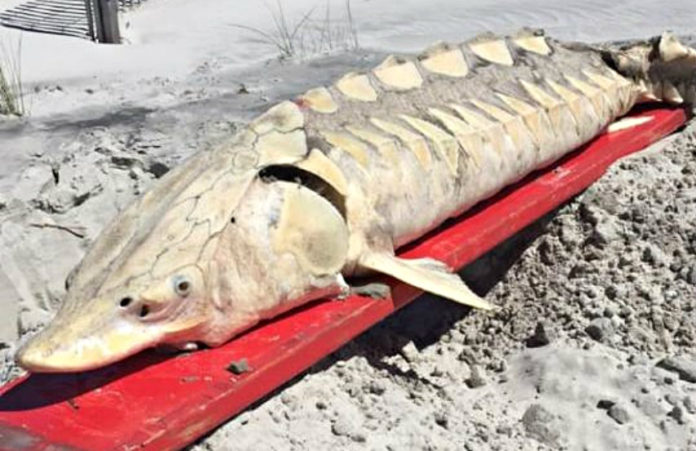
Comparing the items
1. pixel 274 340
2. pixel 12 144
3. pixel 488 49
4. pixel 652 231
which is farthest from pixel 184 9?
pixel 274 340

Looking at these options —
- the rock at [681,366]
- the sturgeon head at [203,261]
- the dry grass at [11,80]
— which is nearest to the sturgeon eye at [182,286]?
the sturgeon head at [203,261]

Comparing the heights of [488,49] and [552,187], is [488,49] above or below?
above

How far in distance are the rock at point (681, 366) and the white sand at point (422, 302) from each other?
0.12 ft

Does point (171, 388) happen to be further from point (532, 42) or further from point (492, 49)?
point (532, 42)

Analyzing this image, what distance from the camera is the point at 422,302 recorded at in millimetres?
4152

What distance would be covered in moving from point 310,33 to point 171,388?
5.52 m

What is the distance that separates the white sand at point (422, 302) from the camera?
3229 mm

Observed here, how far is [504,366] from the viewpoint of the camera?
12.3 feet

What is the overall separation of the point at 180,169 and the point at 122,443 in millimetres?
989

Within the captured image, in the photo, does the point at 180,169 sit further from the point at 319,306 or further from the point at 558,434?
the point at 558,434

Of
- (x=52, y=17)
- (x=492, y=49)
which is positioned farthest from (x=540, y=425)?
(x=52, y=17)

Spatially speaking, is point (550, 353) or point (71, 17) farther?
point (71, 17)

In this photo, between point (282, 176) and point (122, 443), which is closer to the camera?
point (122, 443)

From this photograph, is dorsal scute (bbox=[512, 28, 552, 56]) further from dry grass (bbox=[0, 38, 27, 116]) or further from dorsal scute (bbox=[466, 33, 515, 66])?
dry grass (bbox=[0, 38, 27, 116])
